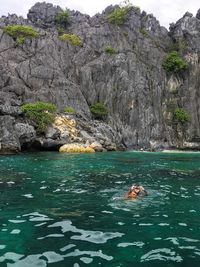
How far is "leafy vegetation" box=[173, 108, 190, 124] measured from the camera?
81.8m

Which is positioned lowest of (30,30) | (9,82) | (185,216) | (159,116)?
(185,216)

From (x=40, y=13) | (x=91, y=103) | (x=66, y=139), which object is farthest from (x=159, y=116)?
(x=40, y=13)

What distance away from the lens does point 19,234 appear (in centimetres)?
1112

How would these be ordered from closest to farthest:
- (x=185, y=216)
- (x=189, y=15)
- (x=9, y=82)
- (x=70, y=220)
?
(x=70, y=220) → (x=185, y=216) → (x=9, y=82) → (x=189, y=15)

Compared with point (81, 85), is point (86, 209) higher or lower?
lower

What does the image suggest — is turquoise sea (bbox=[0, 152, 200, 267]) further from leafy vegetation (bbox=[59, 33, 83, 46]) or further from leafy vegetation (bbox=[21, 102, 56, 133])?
leafy vegetation (bbox=[59, 33, 83, 46])

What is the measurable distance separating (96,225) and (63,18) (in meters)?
91.4

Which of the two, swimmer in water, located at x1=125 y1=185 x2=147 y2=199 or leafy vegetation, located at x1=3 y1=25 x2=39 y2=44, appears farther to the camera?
leafy vegetation, located at x1=3 y1=25 x2=39 y2=44

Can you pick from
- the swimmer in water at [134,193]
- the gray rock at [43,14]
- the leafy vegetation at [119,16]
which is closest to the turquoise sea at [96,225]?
the swimmer in water at [134,193]

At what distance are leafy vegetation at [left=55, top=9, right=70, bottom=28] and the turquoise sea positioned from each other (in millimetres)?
81850

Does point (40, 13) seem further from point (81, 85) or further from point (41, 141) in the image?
point (41, 141)

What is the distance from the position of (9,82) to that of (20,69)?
16.3ft

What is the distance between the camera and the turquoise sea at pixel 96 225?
9.26 metres

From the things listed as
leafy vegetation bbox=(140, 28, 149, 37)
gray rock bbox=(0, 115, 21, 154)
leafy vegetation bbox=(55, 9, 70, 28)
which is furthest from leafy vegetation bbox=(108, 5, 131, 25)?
gray rock bbox=(0, 115, 21, 154)
